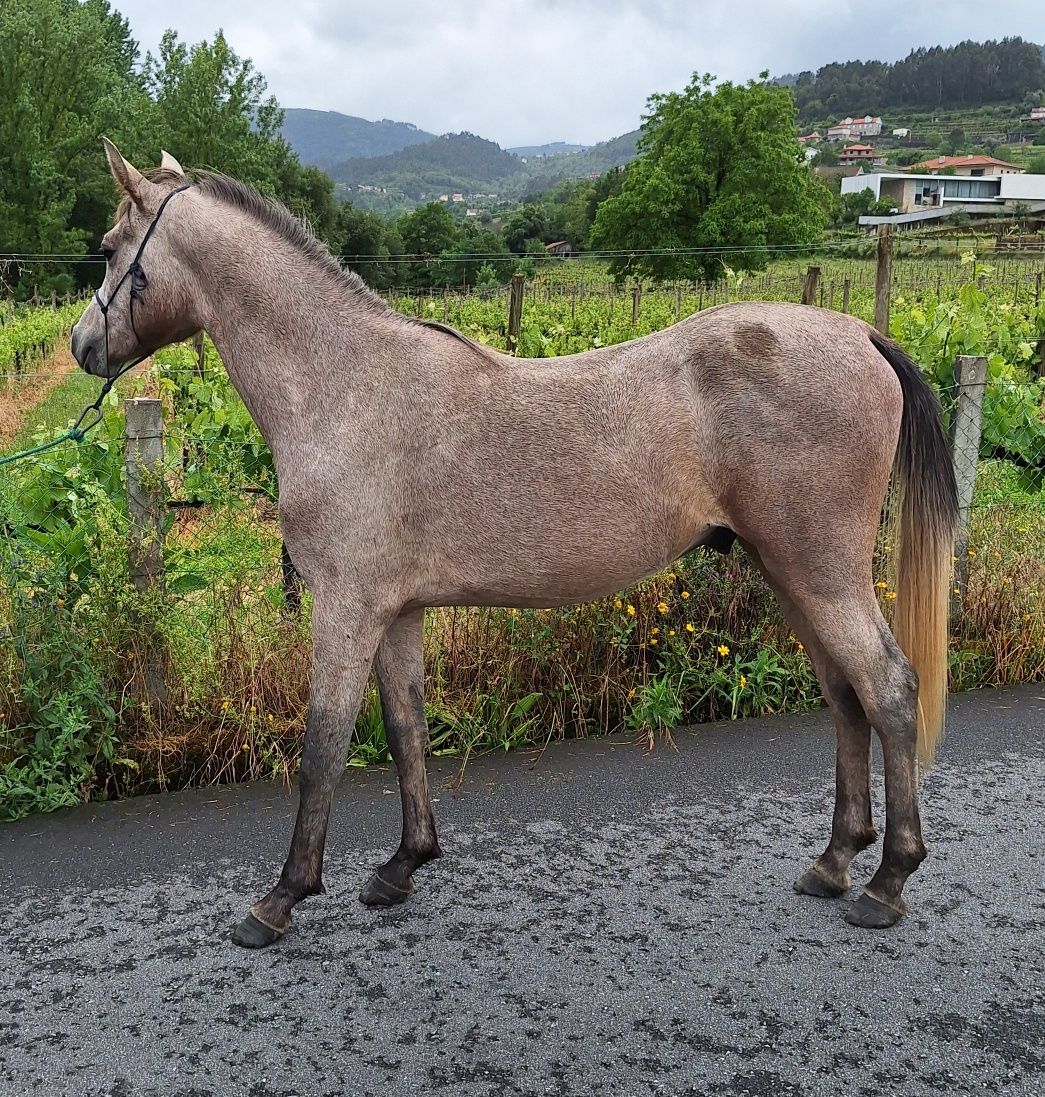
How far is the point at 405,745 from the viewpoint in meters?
2.91

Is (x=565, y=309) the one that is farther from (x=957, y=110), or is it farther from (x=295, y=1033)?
(x=957, y=110)

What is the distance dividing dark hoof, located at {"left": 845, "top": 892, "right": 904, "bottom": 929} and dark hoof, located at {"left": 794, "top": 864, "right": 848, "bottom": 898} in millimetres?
124

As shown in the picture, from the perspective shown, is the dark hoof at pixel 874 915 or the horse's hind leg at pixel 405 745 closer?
the dark hoof at pixel 874 915

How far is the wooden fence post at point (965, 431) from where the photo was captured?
15.6 ft

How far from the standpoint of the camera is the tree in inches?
1410

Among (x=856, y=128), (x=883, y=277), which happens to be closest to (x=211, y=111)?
(x=883, y=277)

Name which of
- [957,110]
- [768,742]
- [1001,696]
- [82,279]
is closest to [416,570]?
[768,742]

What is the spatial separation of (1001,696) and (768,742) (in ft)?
4.28

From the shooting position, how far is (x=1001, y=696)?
4.46m

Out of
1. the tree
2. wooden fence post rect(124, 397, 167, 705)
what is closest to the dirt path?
wooden fence post rect(124, 397, 167, 705)

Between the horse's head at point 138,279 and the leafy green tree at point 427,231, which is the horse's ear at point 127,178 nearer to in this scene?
the horse's head at point 138,279

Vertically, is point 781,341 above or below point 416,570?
above

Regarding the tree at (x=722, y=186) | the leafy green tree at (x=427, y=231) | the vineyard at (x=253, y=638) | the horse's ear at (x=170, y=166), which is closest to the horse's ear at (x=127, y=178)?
the horse's ear at (x=170, y=166)

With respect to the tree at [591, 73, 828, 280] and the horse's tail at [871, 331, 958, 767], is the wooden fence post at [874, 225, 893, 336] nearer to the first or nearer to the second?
the horse's tail at [871, 331, 958, 767]
